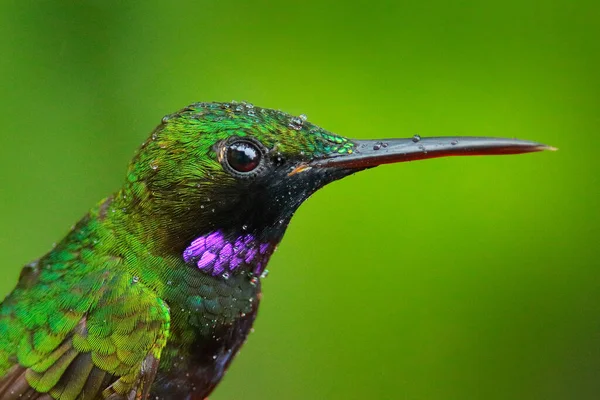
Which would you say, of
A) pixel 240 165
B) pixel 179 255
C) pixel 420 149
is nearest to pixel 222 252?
pixel 179 255

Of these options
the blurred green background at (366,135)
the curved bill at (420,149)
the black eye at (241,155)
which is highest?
the blurred green background at (366,135)

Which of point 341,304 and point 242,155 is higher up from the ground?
point 341,304

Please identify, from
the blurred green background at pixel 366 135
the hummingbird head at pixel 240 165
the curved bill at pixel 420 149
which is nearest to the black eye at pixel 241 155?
the hummingbird head at pixel 240 165

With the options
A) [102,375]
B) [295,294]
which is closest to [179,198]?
[102,375]

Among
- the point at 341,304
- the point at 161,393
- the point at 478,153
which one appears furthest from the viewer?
the point at 341,304

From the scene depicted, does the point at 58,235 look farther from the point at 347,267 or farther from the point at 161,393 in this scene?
the point at 161,393

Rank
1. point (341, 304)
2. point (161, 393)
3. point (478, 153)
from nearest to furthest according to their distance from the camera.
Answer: point (478, 153)
point (161, 393)
point (341, 304)

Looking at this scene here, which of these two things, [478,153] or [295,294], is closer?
[478,153]

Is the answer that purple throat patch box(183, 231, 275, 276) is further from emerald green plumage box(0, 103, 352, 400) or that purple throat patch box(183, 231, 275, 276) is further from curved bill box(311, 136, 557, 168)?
curved bill box(311, 136, 557, 168)

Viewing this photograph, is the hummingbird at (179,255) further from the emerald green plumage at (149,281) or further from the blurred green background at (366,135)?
the blurred green background at (366,135)
